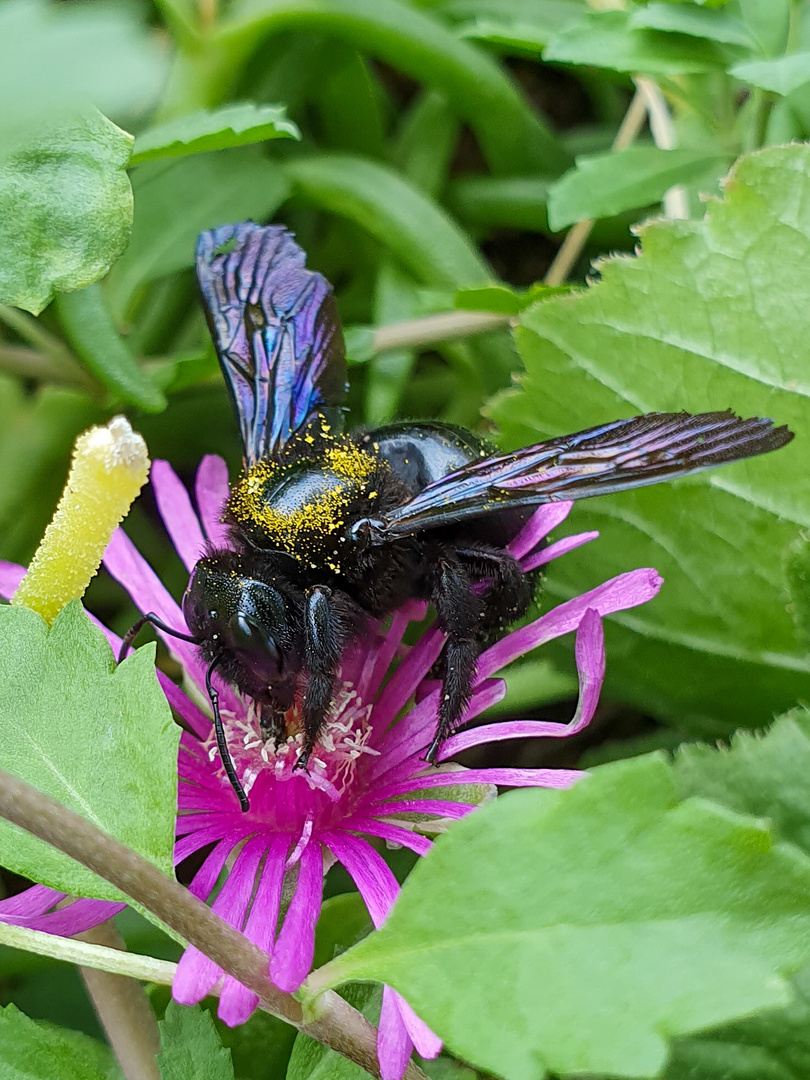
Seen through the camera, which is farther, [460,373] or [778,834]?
[460,373]

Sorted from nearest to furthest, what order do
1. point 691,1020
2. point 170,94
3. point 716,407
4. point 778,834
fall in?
1. point 691,1020
2. point 778,834
3. point 716,407
4. point 170,94

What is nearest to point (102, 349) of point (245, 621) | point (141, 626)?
point (141, 626)

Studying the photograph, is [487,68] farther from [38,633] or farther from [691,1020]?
[691,1020]

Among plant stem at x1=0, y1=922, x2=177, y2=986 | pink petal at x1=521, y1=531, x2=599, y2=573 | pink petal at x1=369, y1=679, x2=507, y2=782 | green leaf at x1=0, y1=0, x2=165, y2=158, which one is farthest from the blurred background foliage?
green leaf at x1=0, y1=0, x2=165, y2=158

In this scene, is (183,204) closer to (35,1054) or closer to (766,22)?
(766,22)

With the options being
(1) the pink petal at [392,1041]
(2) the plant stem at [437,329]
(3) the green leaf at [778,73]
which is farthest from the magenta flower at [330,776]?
(3) the green leaf at [778,73]

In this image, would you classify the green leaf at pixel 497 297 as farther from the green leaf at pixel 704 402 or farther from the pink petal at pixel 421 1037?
the pink petal at pixel 421 1037

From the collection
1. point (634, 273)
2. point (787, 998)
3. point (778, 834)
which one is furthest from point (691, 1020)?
point (634, 273)
